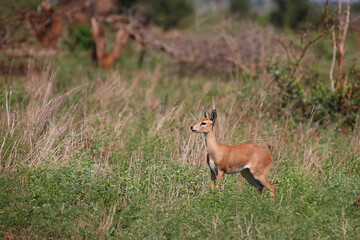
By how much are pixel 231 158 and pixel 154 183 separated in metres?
0.99

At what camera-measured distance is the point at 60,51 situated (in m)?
A: 17.8

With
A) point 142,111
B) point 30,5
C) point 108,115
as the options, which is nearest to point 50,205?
point 108,115

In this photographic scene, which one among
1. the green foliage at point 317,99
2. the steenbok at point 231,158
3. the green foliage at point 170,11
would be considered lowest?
the green foliage at point 170,11

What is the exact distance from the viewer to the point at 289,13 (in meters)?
28.5

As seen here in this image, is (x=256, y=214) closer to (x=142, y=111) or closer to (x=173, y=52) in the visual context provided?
(x=142, y=111)

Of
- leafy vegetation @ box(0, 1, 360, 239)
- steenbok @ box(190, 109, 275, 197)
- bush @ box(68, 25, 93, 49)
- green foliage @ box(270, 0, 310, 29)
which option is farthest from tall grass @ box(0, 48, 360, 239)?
green foliage @ box(270, 0, 310, 29)

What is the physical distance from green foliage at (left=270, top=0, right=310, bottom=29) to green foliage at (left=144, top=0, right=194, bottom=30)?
5961 millimetres

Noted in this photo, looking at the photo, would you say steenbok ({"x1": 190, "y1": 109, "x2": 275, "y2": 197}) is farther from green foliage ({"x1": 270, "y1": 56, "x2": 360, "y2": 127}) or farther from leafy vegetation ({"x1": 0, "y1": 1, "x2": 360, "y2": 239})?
green foliage ({"x1": 270, "y1": 56, "x2": 360, "y2": 127})

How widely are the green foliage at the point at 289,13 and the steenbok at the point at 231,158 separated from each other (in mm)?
20278

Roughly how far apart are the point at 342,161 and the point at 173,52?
977 centimetres

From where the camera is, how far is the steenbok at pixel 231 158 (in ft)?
18.3

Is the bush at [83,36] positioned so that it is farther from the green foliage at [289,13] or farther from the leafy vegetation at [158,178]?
the leafy vegetation at [158,178]

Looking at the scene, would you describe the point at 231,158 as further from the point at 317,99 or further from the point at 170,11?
the point at 170,11

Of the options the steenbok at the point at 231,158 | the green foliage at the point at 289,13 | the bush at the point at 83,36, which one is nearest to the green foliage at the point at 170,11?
the green foliage at the point at 289,13
